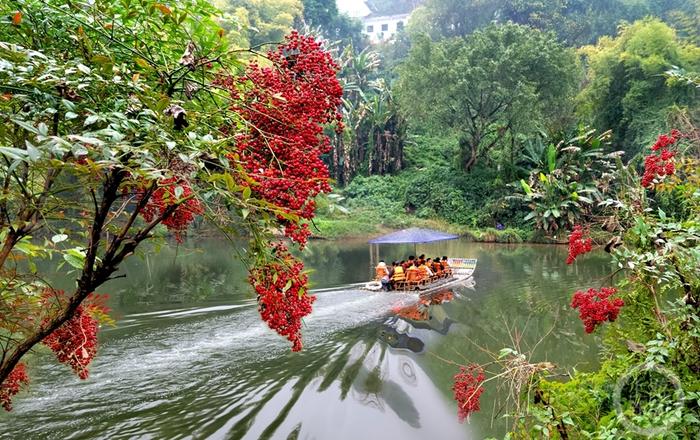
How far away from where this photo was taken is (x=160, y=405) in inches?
247

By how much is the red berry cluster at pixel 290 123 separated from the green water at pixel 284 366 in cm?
152

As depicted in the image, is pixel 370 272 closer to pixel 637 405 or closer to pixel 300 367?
pixel 300 367

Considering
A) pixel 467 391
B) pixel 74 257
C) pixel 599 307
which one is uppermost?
pixel 74 257

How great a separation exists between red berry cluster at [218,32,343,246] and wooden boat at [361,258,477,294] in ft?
→ 34.6

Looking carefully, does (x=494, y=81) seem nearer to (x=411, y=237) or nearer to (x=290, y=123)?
(x=411, y=237)

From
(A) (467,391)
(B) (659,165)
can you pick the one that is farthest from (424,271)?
(A) (467,391)

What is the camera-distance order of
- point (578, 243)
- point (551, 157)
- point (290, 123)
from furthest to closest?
point (551, 157) → point (578, 243) → point (290, 123)

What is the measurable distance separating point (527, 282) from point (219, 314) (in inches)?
361

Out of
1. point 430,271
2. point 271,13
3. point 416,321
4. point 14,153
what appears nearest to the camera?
point 14,153

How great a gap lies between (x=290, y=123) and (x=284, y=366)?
19.7ft

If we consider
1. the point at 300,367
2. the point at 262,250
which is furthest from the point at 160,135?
the point at 300,367

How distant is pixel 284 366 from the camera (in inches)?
304

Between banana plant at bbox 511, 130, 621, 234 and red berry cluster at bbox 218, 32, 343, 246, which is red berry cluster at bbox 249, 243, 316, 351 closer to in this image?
red berry cluster at bbox 218, 32, 343, 246

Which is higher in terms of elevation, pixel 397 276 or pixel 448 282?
pixel 397 276
